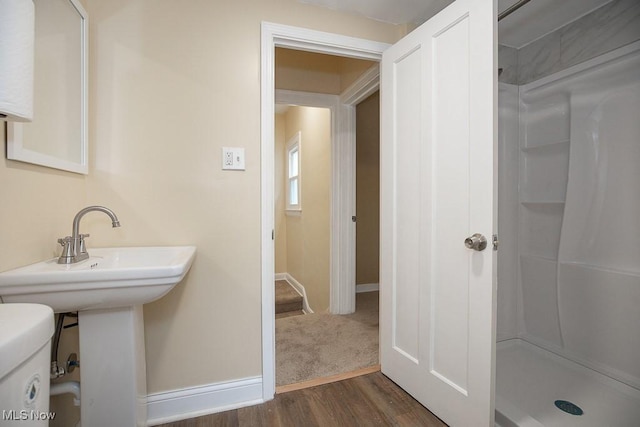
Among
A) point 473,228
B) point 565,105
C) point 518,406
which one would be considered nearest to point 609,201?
point 565,105

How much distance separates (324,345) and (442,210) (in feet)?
4.56

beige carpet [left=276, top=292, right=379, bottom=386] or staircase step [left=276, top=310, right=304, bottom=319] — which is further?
staircase step [left=276, top=310, right=304, bottom=319]

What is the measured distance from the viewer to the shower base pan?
135 centimetres

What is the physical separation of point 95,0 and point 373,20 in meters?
1.44

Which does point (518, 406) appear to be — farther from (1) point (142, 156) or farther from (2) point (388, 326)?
(1) point (142, 156)

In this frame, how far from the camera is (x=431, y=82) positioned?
4.50ft

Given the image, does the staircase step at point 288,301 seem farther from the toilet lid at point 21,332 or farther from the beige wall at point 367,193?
the toilet lid at point 21,332

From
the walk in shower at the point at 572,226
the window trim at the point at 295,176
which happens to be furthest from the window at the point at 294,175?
the walk in shower at the point at 572,226

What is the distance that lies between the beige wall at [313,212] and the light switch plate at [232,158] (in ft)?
4.35

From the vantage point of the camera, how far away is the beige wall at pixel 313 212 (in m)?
2.87

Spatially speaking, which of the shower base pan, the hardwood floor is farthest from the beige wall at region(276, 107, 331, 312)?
A: the shower base pan

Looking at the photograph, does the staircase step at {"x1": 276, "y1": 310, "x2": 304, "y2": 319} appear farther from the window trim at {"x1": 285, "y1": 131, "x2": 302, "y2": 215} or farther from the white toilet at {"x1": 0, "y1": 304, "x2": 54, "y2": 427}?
the white toilet at {"x1": 0, "y1": 304, "x2": 54, "y2": 427}

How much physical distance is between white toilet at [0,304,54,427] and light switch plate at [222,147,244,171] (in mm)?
954

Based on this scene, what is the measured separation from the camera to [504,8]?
5.56 feet
